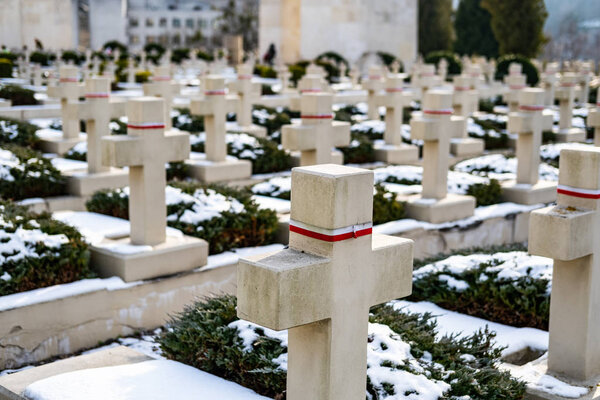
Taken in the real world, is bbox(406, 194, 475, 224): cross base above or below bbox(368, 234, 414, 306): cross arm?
below

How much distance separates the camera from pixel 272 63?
100 ft

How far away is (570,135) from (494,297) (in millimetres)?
10244

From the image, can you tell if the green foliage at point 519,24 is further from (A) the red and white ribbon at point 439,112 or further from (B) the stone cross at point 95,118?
(B) the stone cross at point 95,118

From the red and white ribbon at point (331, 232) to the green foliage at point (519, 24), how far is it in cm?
3264

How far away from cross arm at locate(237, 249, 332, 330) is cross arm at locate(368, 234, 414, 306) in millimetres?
282

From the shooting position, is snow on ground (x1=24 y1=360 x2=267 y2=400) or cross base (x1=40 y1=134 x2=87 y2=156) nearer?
snow on ground (x1=24 y1=360 x2=267 y2=400)

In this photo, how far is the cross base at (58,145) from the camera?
455 inches

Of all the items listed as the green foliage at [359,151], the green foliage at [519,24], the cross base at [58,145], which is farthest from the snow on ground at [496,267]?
the green foliage at [519,24]

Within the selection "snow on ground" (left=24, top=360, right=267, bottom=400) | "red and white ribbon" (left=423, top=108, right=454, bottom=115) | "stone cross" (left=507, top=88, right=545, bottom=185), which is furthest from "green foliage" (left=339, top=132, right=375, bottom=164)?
"snow on ground" (left=24, top=360, right=267, bottom=400)

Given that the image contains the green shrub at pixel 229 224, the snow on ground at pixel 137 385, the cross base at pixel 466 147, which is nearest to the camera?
the snow on ground at pixel 137 385

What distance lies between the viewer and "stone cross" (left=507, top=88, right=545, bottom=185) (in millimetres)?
9484

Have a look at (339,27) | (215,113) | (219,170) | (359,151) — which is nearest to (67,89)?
(215,113)

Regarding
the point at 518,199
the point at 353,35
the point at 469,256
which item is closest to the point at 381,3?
the point at 353,35

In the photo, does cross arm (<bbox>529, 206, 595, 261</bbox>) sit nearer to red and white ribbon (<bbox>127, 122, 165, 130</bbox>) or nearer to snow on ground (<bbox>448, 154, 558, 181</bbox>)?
red and white ribbon (<bbox>127, 122, 165, 130</bbox>)
